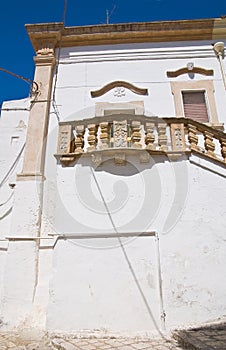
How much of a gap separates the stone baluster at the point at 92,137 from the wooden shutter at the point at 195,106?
3.02 metres

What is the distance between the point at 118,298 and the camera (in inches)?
167

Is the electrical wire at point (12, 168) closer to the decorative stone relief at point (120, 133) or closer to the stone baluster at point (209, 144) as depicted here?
the decorative stone relief at point (120, 133)

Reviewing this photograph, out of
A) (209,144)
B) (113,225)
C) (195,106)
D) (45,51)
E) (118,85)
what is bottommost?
(113,225)

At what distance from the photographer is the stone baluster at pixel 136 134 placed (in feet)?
16.6

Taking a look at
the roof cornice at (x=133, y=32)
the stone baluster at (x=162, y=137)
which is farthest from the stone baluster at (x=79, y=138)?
the roof cornice at (x=133, y=32)

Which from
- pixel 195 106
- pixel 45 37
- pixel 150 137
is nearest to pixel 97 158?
pixel 150 137

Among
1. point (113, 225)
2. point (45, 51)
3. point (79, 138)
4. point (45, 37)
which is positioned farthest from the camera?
point (45, 37)

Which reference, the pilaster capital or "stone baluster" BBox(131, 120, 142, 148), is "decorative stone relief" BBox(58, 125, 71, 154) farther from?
the pilaster capital

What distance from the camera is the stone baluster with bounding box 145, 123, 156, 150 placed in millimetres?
4993

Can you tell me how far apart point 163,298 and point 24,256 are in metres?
2.67

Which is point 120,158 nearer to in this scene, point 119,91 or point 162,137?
point 162,137

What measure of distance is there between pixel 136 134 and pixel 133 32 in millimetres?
4425

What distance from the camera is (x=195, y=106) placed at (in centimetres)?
720

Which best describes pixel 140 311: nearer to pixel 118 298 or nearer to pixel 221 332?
pixel 118 298
